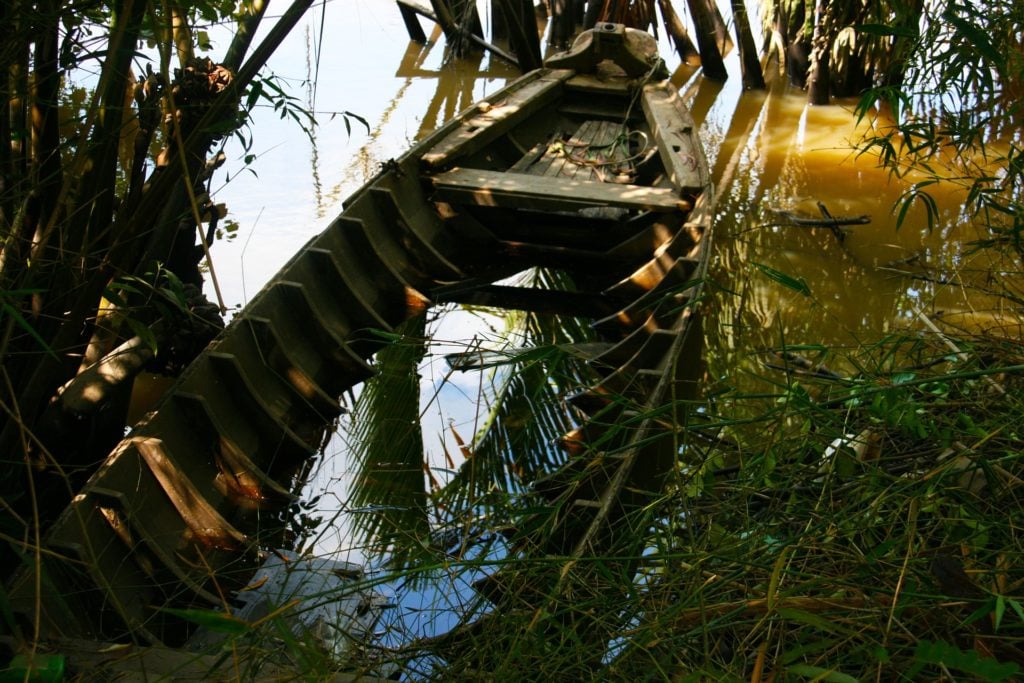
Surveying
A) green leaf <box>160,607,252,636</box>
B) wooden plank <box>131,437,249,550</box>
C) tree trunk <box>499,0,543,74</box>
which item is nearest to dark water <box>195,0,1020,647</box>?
wooden plank <box>131,437,249,550</box>

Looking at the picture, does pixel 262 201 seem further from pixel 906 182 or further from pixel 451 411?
pixel 906 182

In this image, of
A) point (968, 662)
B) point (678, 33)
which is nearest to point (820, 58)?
point (678, 33)

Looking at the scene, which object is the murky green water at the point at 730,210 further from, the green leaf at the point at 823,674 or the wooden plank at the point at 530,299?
the green leaf at the point at 823,674

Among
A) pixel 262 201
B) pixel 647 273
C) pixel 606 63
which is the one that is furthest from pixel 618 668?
pixel 606 63

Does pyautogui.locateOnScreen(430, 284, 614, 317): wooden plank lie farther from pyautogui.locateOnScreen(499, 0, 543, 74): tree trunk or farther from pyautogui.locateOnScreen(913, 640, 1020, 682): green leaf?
pyautogui.locateOnScreen(913, 640, 1020, 682): green leaf

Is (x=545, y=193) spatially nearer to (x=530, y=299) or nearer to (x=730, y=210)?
(x=530, y=299)

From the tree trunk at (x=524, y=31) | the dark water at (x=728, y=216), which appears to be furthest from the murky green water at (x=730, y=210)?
the tree trunk at (x=524, y=31)

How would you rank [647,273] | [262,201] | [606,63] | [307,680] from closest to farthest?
[307,680], [647,273], [262,201], [606,63]

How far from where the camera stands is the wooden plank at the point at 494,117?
6043mm

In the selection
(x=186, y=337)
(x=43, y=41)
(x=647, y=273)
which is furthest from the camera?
(x=647, y=273)

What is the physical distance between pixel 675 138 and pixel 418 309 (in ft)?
7.02

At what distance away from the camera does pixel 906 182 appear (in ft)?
26.8

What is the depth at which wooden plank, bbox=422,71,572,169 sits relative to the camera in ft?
19.8

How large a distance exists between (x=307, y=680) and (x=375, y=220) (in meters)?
3.63
